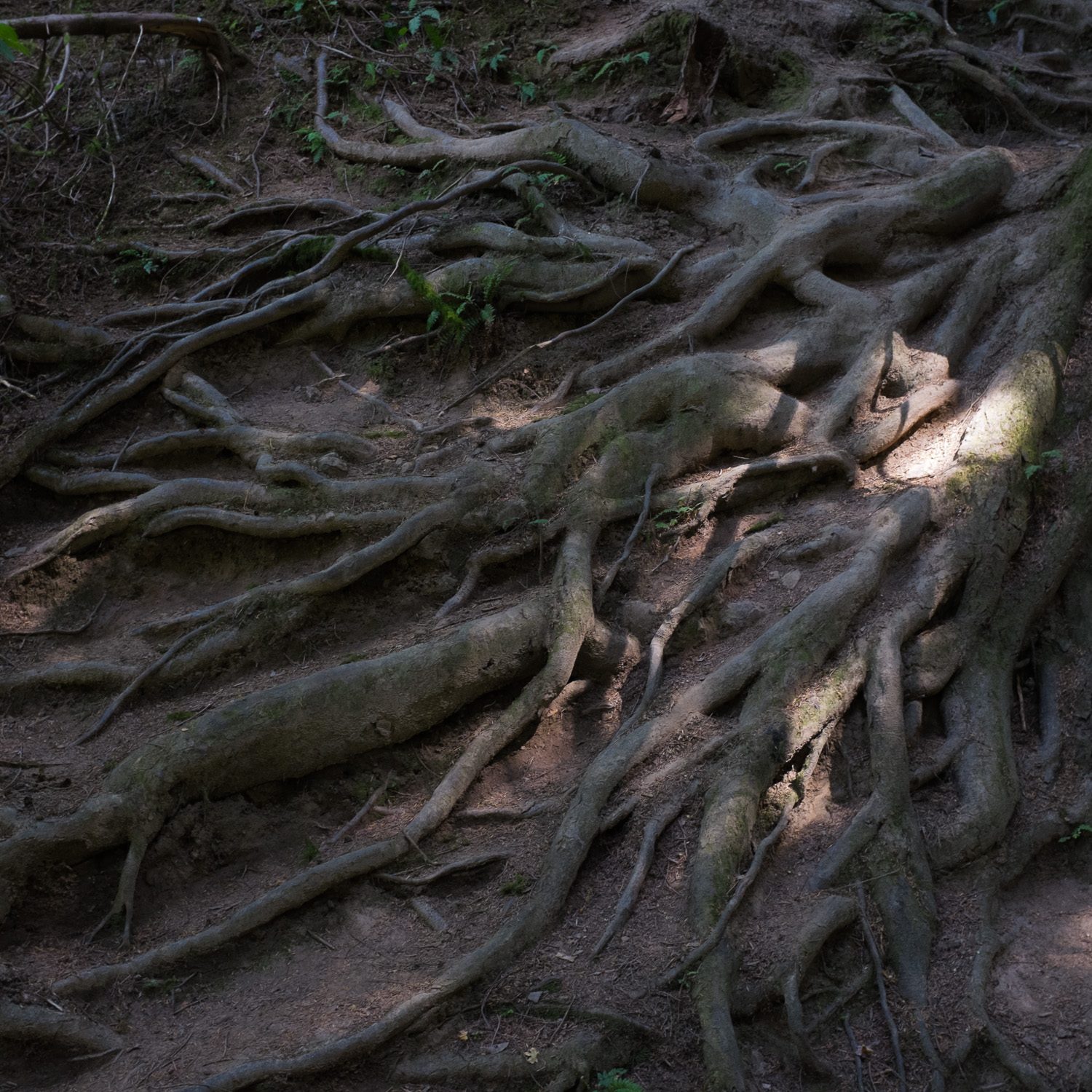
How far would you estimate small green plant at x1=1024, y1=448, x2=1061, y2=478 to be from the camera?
17.8 ft

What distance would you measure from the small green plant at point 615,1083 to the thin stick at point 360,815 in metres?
1.74

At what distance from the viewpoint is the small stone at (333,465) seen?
6.17 m

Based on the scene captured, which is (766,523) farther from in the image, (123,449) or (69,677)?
(123,449)

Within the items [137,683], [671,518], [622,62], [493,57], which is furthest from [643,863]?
[493,57]

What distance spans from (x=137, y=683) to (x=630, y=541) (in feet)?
9.07

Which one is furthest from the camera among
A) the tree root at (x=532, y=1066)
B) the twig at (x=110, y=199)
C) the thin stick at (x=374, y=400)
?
the twig at (x=110, y=199)

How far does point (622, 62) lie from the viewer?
9.66m

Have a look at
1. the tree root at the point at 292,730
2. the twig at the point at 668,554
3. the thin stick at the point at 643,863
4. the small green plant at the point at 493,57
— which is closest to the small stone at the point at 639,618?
the twig at the point at 668,554

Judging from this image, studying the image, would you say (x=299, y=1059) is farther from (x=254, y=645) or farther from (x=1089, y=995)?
(x=1089, y=995)

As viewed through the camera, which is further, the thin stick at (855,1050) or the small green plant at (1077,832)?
the small green plant at (1077,832)

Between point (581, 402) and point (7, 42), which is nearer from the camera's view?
point (7, 42)

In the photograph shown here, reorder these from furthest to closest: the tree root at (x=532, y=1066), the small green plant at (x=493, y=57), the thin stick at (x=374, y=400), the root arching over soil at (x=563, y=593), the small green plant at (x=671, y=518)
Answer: the small green plant at (x=493, y=57)
the thin stick at (x=374, y=400)
the small green plant at (x=671, y=518)
the root arching over soil at (x=563, y=593)
the tree root at (x=532, y=1066)

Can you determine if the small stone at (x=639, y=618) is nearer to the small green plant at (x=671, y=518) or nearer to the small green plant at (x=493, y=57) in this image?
the small green plant at (x=671, y=518)

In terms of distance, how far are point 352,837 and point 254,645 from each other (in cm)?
130
